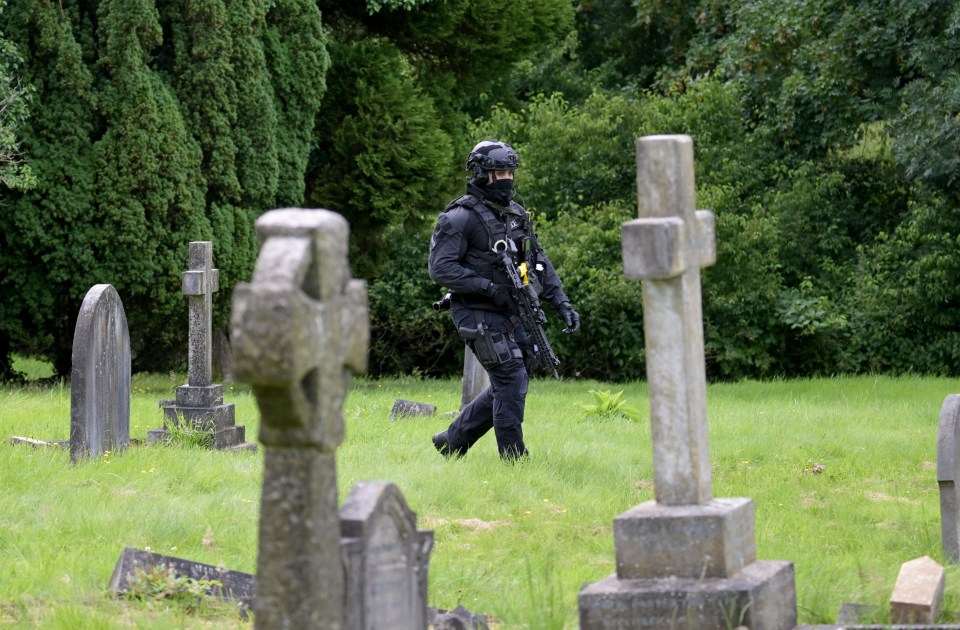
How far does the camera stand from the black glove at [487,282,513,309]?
29.2 ft

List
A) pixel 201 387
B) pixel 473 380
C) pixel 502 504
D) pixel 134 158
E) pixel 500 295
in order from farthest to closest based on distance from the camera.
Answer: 1. pixel 134 158
2. pixel 473 380
3. pixel 201 387
4. pixel 500 295
5. pixel 502 504

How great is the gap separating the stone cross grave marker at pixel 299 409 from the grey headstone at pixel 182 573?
2.05 meters

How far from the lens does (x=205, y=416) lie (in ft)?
34.6

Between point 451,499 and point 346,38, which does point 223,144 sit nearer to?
point 346,38

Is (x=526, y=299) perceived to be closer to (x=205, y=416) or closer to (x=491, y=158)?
(x=491, y=158)

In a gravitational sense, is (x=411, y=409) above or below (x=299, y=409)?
below

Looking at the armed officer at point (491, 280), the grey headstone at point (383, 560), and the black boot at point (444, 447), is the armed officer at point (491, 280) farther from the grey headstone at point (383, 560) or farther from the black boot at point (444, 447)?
the grey headstone at point (383, 560)

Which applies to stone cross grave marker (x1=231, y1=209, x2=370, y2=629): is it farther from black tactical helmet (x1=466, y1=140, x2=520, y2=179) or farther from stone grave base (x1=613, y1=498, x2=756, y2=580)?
black tactical helmet (x1=466, y1=140, x2=520, y2=179)

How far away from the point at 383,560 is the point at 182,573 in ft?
6.21

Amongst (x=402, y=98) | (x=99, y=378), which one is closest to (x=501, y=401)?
(x=99, y=378)

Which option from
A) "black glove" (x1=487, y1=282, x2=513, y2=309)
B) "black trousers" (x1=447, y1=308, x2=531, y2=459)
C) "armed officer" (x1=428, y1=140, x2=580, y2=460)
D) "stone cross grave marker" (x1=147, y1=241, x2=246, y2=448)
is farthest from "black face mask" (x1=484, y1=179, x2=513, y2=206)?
"stone cross grave marker" (x1=147, y1=241, x2=246, y2=448)

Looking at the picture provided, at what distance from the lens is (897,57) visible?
17.8m

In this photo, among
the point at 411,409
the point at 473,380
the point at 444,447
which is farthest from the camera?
the point at 411,409

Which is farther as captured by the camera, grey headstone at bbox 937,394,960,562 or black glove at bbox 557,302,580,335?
black glove at bbox 557,302,580,335
